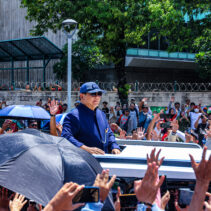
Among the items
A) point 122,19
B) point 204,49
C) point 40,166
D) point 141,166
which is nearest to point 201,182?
point 141,166

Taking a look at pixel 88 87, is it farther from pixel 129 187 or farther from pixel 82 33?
pixel 82 33

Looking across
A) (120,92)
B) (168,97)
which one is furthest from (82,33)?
(168,97)

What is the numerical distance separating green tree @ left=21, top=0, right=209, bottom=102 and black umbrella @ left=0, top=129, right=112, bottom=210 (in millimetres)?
11015

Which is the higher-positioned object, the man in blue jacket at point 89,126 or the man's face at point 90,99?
the man's face at point 90,99

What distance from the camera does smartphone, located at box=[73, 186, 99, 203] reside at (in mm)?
1847

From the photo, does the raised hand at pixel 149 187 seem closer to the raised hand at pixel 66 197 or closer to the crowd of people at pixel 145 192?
the crowd of people at pixel 145 192

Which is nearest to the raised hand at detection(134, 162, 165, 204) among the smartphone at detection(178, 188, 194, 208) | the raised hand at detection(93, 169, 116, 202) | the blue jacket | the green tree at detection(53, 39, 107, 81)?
the raised hand at detection(93, 169, 116, 202)

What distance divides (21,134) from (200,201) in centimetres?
157

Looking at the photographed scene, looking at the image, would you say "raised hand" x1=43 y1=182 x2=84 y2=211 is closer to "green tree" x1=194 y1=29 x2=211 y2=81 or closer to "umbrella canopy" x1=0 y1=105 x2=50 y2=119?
"umbrella canopy" x1=0 y1=105 x2=50 y2=119

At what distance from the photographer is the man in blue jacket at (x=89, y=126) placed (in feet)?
11.9

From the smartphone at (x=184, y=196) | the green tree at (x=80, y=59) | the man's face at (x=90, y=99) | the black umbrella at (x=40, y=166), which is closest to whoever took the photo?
the black umbrella at (x=40, y=166)

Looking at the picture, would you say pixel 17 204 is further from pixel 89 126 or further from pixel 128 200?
pixel 89 126

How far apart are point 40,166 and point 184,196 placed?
3.93 feet

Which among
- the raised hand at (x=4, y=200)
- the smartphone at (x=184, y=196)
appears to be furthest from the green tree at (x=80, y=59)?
the smartphone at (x=184, y=196)
